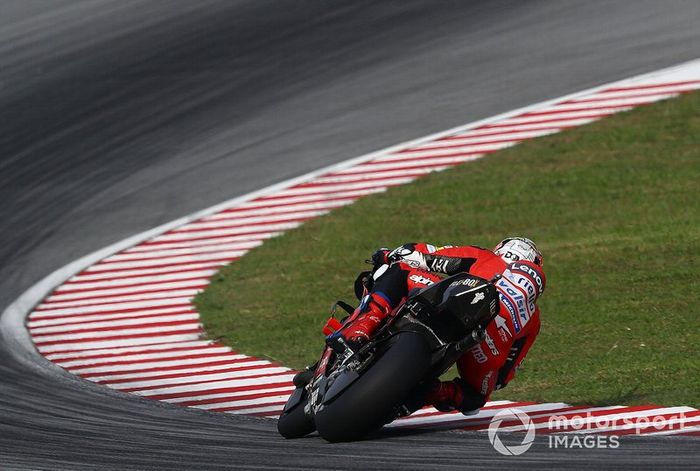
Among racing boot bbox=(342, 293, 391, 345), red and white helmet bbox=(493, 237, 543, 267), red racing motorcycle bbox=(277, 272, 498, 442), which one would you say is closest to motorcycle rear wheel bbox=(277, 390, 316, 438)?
red racing motorcycle bbox=(277, 272, 498, 442)

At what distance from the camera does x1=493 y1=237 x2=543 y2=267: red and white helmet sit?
26.6ft

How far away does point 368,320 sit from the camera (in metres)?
7.47

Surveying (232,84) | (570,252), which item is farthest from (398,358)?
(232,84)

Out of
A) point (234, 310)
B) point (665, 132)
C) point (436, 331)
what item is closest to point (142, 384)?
point (234, 310)

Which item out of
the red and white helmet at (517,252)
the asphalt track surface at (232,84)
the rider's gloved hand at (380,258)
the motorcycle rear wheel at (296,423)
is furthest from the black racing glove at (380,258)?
the asphalt track surface at (232,84)

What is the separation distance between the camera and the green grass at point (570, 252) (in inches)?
399

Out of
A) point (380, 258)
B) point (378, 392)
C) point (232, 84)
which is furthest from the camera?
point (232, 84)

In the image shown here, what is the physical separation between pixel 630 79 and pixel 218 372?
8.99 meters

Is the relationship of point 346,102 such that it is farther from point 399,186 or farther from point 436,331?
point 436,331

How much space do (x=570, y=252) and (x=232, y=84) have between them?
23.7ft

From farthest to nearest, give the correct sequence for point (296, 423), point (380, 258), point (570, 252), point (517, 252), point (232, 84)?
point (232, 84) → point (570, 252) → point (517, 252) → point (380, 258) → point (296, 423)

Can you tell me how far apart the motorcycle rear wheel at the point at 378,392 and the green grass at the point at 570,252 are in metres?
2.32

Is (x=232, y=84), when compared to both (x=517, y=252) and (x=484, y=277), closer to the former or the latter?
(x=517, y=252)

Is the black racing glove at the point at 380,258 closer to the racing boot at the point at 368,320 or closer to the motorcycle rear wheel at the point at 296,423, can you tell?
the racing boot at the point at 368,320
